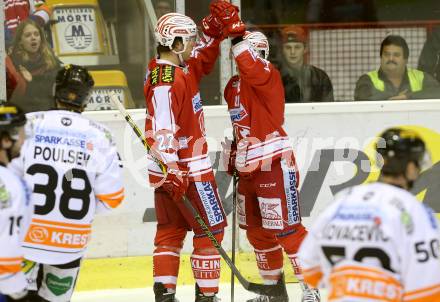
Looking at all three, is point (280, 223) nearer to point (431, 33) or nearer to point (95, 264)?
point (95, 264)

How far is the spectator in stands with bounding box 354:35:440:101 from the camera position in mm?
8086

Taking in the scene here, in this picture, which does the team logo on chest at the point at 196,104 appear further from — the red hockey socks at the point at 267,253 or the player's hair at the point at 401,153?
the player's hair at the point at 401,153

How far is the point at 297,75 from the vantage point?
805 cm

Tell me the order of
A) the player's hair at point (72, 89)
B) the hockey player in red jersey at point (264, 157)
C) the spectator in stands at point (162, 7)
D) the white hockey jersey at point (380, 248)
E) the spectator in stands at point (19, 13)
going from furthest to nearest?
the spectator in stands at point (162, 7), the spectator in stands at point (19, 13), the hockey player in red jersey at point (264, 157), the player's hair at point (72, 89), the white hockey jersey at point (380, 248)

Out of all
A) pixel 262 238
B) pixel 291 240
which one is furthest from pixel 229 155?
pixel 291 240

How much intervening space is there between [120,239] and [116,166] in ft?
7.91

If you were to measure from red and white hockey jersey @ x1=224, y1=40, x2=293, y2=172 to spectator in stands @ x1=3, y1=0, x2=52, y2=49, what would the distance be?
1620mm

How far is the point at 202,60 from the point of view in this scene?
6828mm

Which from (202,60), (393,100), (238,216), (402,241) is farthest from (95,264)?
(402,241)

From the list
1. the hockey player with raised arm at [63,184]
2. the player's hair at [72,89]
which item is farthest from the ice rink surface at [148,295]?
the player's hair at [72,89]

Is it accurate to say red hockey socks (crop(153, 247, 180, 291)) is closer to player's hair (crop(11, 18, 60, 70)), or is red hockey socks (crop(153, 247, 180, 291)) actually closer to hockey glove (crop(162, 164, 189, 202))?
hockey glove (crop(162, 164, 189, 202))

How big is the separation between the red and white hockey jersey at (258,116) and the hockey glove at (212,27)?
254 millimetres

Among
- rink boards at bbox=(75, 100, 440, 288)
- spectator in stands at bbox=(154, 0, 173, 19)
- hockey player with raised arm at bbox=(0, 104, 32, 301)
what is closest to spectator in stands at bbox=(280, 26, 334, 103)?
rink boards at bbox=(75, 100, 440, 288)

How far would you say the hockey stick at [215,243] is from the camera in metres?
6.43
